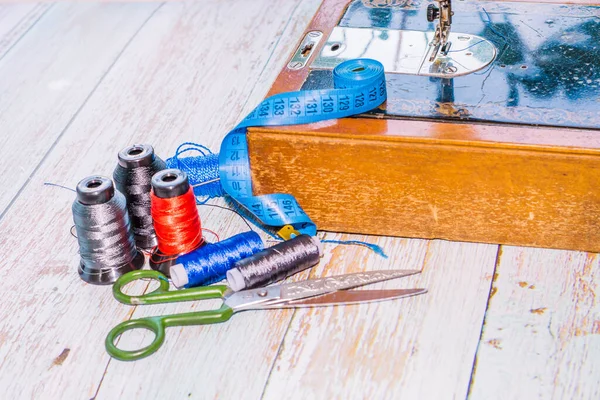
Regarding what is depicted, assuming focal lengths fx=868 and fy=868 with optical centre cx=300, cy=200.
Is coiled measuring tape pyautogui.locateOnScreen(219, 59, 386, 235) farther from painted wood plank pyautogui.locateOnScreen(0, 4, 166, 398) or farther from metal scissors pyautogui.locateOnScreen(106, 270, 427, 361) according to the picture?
painted wood plank pyautogui.locateOnScreen(0, 4, 166, 398)

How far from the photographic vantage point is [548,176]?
161 cm

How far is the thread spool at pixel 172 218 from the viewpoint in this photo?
5.39 ft

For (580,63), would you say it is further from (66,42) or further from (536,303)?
(66,42)

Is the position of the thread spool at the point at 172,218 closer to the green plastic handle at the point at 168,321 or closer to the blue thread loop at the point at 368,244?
the green plastic handle at the point at 168,321

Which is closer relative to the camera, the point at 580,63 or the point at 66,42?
the point at 580,63

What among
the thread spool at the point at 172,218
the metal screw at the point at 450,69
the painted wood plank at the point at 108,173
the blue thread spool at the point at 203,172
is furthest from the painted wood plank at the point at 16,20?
the metal screw at the point at 450,69

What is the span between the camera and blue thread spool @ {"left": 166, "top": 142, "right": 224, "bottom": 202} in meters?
1.96

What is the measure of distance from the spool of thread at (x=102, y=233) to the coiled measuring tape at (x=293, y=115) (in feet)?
0.81

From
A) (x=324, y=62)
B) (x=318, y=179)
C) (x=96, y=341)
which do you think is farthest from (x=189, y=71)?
(x=96, y=341)

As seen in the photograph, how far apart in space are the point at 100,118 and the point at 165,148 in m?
0.27

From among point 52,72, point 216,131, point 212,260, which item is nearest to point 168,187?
point 212,260

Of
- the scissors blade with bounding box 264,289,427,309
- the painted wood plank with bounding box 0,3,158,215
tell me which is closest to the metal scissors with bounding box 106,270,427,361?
the scissors blade with bounding box 264,289,427,309

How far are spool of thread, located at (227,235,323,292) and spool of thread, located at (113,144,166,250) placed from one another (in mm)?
249

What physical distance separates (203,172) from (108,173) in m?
0.28
